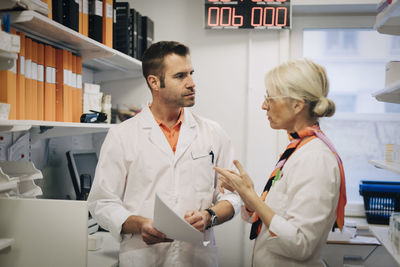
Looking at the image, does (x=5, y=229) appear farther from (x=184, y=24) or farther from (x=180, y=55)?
(x=184, y=24)

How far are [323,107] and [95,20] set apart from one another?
4.26ft

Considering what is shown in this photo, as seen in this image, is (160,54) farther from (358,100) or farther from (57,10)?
(358,100)

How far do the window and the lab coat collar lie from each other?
1.54 m

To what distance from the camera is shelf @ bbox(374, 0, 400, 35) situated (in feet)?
5.64

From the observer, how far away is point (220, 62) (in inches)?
114

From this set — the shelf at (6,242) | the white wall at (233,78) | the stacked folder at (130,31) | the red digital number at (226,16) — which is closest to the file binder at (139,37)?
the stacked folder at (130,31)

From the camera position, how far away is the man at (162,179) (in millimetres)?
1559

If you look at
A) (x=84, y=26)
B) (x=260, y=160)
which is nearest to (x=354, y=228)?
(x=260, y=160)

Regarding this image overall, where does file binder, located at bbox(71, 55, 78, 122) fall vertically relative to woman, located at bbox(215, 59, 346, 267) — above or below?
above

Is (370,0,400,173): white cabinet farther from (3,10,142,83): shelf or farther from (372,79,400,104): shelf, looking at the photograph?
(3,10,142,83): shelf

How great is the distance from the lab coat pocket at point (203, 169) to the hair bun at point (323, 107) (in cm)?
56

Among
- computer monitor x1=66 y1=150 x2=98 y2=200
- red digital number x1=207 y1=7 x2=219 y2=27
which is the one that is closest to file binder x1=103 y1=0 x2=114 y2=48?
computer monitor x1=66 y1=150 x2=98 y2=200

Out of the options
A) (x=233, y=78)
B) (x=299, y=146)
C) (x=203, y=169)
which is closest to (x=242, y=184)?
(x=299, y=146)

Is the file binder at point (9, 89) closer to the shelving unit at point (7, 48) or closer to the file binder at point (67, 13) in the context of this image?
the shelving unit at point (7, 48)
